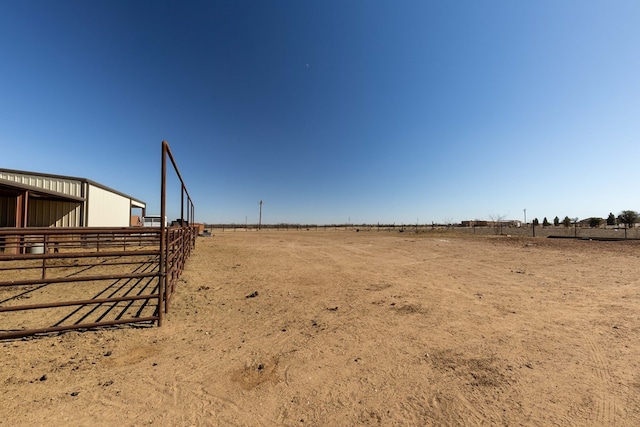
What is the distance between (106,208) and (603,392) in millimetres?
23870

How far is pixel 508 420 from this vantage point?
2363 mm

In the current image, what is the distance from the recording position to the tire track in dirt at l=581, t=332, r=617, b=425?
240cm

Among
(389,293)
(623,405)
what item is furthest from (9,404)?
(389,293)

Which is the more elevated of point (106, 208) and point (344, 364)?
point (106, 208)

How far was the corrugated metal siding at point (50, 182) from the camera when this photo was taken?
46.1ft

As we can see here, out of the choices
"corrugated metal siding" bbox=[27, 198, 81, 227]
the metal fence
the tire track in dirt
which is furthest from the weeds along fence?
"corrugated metal siding" bbox=[27, 198, 81, 227]

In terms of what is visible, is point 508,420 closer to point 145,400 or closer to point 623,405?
point 623,405

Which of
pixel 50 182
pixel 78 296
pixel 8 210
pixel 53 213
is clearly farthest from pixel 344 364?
pixel 50 182

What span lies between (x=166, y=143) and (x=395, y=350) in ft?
15.2

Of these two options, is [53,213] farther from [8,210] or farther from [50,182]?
[8,210]

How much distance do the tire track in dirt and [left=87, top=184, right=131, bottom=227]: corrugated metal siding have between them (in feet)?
68.4

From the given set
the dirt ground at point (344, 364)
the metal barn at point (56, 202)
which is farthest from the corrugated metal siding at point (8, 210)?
the dirt ground at point (344, 364)

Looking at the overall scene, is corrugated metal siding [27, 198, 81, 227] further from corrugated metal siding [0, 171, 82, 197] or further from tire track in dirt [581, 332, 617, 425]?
tire track in dirt [581, 332, 617, 425]

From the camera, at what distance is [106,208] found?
18.5 m
